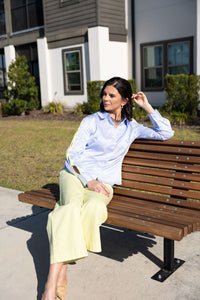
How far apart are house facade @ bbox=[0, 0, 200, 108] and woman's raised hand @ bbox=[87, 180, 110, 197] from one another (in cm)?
1109

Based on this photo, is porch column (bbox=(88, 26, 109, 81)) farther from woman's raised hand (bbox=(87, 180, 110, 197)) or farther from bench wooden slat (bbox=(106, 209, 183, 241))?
bench wooden slat (bbox=(106, 209, 183, 241))

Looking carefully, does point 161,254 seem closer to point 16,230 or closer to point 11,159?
point 16,230

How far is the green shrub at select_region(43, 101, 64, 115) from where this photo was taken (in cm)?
1535

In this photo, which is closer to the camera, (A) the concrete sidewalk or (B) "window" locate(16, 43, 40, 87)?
(A) the concrete sidewalk

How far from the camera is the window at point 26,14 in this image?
57.2ft

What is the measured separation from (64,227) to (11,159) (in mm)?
5244

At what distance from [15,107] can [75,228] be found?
551 inches

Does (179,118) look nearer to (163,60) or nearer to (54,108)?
(163,60)

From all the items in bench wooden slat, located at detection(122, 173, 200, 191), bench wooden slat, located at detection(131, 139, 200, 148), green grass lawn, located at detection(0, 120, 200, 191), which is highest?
bench wooden slat, located at detection(131, 139, 200, 148)

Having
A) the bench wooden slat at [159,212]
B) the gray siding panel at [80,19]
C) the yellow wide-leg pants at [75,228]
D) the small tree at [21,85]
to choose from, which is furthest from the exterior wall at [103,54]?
the yellow wide-leg pants at [75,228]

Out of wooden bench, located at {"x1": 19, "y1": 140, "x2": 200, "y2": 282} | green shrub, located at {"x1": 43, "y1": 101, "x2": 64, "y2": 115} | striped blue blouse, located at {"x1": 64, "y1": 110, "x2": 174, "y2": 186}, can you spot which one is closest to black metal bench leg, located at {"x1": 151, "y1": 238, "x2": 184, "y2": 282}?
wooden bench, located at {"x1": 19, "y1": 140, "x2": 200, "y2": 282}

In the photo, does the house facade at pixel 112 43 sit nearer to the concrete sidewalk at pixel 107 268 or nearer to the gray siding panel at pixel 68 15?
the gray siding panel at pixel 68 15

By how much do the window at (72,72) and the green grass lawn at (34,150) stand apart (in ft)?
10.5

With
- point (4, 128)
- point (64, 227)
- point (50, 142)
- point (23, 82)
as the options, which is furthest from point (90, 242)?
point (23, 82)
